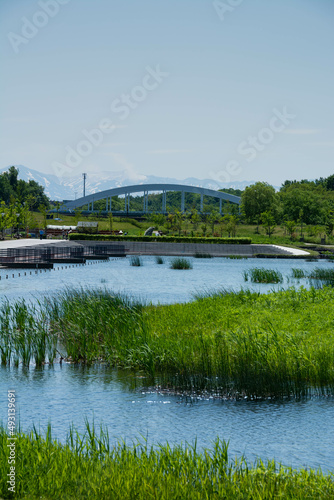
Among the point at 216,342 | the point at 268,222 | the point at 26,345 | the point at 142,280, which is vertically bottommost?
the point at 142,280

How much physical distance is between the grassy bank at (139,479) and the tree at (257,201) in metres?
84.1

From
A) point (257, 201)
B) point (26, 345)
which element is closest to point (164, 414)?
point (26, 345)

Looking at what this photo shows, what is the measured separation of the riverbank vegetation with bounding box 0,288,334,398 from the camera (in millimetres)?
10148

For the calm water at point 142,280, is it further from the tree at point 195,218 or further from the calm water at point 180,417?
the tree at point 195,218

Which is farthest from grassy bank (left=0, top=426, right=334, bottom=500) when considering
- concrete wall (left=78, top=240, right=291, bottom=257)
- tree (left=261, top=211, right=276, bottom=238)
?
tree (left=261, top=211, right=276, bottom=238)

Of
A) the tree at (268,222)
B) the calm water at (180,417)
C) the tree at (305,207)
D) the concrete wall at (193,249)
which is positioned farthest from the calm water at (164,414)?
the tree at (305,207)

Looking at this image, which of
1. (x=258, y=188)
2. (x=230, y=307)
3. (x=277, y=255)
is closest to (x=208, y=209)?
(x=258, y=188)

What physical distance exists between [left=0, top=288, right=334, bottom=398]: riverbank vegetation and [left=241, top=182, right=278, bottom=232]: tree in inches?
2958

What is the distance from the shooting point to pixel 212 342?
1134 cm

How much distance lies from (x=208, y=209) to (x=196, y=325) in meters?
103

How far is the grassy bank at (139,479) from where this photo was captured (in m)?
5.61

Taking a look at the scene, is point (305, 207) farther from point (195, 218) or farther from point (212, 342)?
point (212, 342)

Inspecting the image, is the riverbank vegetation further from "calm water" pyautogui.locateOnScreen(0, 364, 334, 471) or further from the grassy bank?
the grassy bank

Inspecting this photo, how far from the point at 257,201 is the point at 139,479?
86.7 metres
